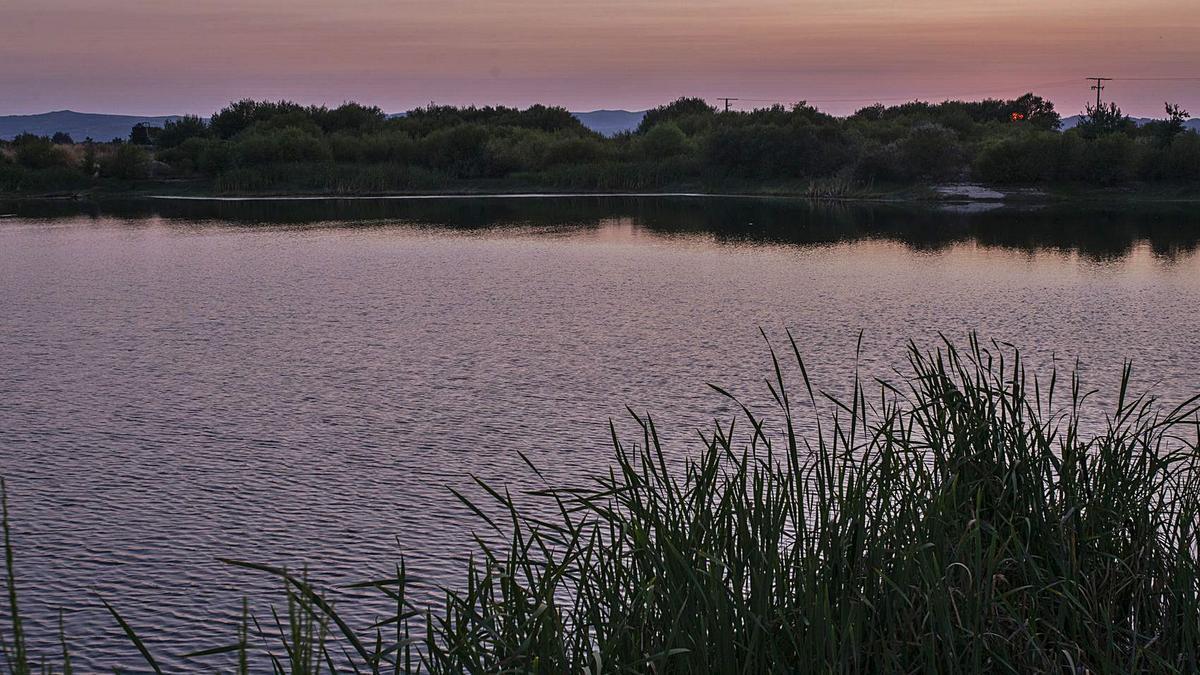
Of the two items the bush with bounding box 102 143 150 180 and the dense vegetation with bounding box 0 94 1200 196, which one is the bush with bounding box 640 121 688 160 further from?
the bush with bounding box 102 143 150 180

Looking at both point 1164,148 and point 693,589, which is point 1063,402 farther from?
point 1164,148

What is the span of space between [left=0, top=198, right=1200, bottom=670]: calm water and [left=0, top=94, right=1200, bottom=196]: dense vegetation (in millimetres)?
17170

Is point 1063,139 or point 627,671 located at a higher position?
point 1063,139

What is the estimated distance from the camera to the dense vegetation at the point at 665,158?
154 feet

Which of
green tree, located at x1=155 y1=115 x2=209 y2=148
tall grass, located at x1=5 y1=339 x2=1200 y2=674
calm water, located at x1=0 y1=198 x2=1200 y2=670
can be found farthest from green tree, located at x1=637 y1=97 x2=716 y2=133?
tall grass, located at x1=5 y1=339 x2=1200 y2=674

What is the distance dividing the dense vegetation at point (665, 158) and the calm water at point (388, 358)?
17.2 metres

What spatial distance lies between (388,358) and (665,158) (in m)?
50.3

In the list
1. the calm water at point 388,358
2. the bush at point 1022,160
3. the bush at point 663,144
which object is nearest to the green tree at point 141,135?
the bush at point 663,144

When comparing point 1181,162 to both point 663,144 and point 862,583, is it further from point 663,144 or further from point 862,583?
point 862,583

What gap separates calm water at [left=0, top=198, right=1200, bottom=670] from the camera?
7250mm

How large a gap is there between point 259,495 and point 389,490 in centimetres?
81

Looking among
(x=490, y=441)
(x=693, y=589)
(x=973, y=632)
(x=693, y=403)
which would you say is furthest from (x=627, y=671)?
(x=693, y=403)

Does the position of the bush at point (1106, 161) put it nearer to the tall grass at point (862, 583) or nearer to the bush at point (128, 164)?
the bush at point (128, 164)

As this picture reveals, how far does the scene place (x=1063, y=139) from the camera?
46938mm
